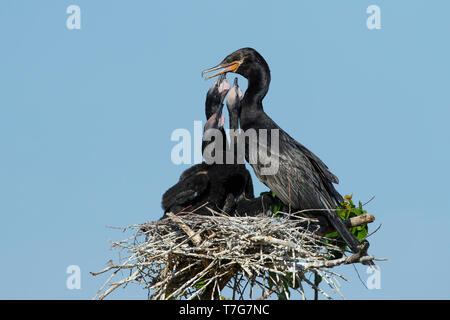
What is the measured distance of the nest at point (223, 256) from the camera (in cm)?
647

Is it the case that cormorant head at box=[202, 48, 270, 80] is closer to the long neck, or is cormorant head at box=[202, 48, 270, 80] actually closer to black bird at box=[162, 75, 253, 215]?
the long neck

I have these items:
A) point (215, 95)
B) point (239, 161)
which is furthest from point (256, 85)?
point (239, 161)

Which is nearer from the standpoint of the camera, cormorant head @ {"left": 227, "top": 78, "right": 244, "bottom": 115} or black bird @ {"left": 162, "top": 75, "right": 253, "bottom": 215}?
black bird @ {"left": 162, "top": 75, "right": 253, "bottom": 215}

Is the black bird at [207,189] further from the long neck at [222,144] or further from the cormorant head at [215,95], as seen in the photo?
the cormorant head at [215,95]

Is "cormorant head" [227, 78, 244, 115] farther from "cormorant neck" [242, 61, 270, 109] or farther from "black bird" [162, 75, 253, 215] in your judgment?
"black bird" [162, 75, 253, 215]

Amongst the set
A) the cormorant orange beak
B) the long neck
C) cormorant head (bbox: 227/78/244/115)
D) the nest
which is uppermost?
the cormorant orange beak

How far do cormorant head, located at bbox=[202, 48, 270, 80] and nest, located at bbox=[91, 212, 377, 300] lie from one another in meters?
1.76

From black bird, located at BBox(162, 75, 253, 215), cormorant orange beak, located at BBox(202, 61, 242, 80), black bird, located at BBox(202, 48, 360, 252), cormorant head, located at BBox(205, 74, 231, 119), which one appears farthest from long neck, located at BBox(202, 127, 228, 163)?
cormorant orange beak, located at BBox(202, 61, 242, 80)

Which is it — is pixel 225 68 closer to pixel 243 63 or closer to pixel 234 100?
pixel 243 63

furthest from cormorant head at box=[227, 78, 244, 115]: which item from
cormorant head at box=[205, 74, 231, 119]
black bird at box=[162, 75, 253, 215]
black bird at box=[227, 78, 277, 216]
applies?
black bird at box=[162, 75, 253, 215]

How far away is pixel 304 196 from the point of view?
24.1 feet

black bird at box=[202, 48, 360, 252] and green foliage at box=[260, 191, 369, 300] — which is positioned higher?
black bird at box=[202, 48, 360, 252]

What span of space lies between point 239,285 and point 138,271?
3.08 feet

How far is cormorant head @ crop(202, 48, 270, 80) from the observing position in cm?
795
